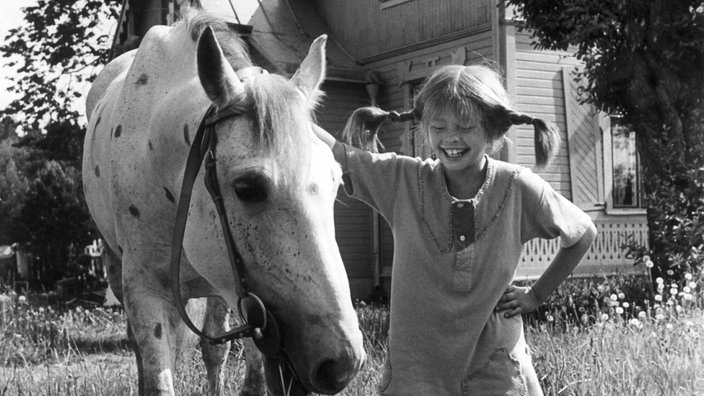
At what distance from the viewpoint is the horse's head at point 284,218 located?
2828mm

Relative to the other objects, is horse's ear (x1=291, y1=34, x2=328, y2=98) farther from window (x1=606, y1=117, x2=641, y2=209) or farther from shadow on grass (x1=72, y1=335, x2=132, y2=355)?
window (x1=606, y1=117, x2=641, y2=209)

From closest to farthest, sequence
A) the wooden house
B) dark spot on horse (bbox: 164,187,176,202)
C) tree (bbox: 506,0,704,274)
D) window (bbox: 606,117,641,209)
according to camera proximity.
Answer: dark spot on horse (bbox: 164,187,176,202) → tree (bbox: 506,0,704,274) → the wooden house → window (bbox: 606,117,641,209)

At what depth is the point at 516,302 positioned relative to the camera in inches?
125

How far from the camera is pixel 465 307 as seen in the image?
3.13m

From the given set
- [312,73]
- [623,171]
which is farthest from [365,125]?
[623,171]

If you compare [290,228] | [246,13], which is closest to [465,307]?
[290,228]

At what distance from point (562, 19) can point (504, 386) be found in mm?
8181

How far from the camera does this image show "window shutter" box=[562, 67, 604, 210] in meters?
14.8

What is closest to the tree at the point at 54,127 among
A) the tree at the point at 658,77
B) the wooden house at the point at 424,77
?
the wooden house at the point at 424,77

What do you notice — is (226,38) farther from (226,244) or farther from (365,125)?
(226,244)

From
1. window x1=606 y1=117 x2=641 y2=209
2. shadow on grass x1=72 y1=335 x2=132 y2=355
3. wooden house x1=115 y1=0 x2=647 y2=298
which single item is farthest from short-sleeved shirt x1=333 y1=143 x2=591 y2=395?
window x1=606 y1=117 x2=641 y2=209

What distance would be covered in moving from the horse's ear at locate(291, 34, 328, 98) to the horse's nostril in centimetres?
109

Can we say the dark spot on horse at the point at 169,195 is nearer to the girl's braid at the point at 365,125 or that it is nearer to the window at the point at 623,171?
the girl's braid at the point at 365,125

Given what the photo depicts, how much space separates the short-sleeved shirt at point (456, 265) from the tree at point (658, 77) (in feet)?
23.2
